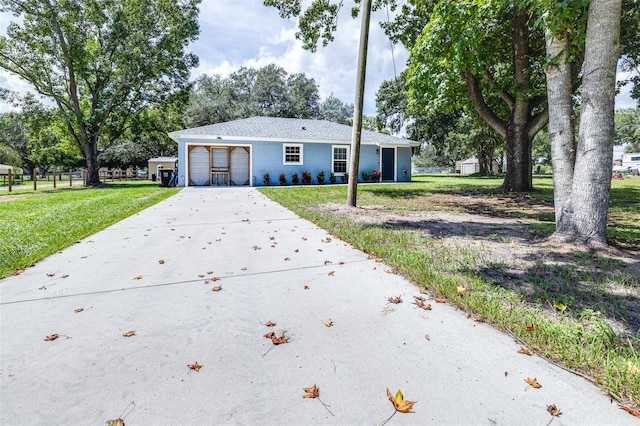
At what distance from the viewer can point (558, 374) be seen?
1.74 m

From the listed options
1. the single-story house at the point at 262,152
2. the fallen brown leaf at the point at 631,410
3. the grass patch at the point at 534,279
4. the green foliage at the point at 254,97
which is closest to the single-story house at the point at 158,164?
the green foliage at the point at 254,97

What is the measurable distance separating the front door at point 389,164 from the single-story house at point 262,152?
0.43 m

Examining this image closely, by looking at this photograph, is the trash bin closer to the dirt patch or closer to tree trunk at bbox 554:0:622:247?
the dirt patch

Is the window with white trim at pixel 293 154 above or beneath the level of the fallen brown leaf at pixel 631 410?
above

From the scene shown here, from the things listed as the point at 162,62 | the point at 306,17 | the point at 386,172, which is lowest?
the point at 386,172

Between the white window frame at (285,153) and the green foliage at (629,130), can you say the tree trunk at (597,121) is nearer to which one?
the white window frame at (285,153)

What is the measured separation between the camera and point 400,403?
152cm

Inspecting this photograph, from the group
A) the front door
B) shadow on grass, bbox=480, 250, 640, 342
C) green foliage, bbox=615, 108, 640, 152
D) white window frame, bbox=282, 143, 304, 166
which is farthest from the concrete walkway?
green foliage, bbox=615, 108, 640, 152

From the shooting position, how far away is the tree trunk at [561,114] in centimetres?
427

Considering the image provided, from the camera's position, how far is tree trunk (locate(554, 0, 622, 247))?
12.4 feet

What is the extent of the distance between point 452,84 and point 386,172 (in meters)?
11.3

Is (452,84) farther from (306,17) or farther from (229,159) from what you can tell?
(229,159)

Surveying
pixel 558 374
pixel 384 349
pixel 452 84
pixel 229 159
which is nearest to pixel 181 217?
pixel 384 349

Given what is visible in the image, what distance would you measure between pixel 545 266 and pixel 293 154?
16.0 metres
